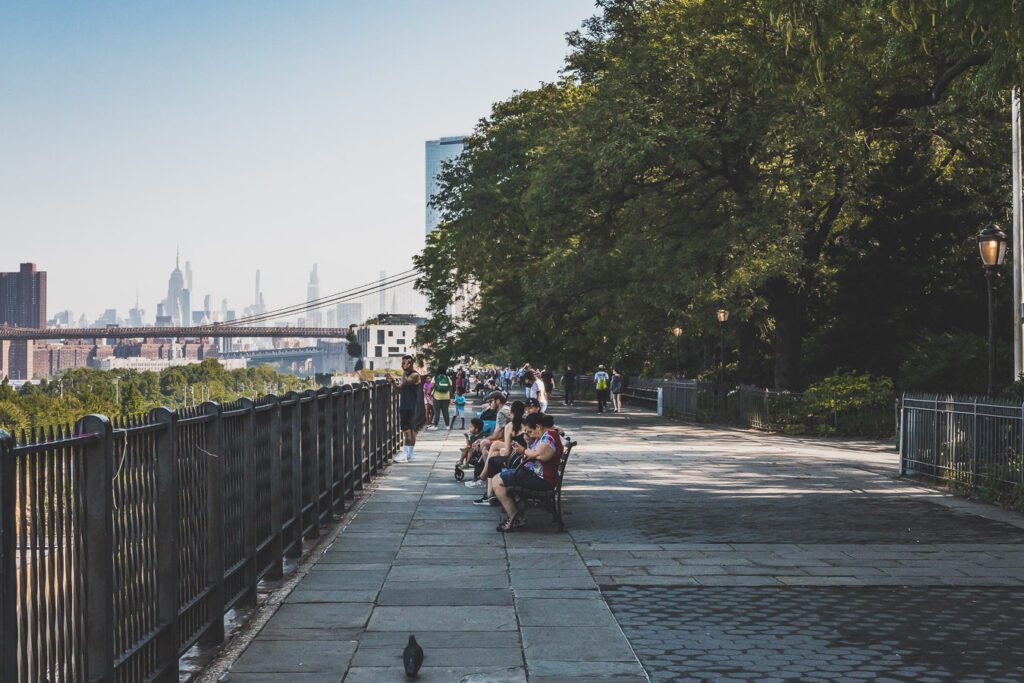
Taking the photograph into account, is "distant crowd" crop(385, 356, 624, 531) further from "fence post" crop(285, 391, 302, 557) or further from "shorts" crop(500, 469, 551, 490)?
"fence post" crop(285, 391, 302, 557)

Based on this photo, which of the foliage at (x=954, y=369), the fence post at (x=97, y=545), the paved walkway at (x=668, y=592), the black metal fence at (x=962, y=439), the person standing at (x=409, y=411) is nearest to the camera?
the fence post at (x=97, y=545)

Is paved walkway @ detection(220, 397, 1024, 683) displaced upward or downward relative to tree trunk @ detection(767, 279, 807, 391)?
downward

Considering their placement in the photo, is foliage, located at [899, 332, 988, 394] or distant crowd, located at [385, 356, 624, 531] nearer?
distant crowd, located at [385, 356, 624, 531]

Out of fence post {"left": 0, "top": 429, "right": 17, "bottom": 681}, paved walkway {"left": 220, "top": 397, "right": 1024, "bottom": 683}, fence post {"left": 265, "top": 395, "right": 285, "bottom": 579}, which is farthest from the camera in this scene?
fence post {"left": 265, "top": 395, "right": 285, "bottom": 579}

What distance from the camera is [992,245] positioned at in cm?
1962

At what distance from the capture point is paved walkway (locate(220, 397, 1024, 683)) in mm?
6699

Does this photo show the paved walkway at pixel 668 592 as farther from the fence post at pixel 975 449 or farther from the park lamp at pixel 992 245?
the park lamp at pixel 992 245

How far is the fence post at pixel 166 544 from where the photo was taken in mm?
6109

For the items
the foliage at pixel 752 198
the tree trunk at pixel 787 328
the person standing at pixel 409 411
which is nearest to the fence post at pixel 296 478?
the person standing at pixel 409 411

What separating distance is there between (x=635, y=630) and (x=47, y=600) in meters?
3.99

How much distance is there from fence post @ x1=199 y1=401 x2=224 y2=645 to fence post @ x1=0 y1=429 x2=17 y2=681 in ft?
10.1

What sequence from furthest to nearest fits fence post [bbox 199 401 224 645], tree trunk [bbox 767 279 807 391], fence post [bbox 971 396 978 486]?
tree trunk [bbox 767 279 807 391]
fence post [bbox 971 396 978 486]
fence post [bbox 199 401 224 645]

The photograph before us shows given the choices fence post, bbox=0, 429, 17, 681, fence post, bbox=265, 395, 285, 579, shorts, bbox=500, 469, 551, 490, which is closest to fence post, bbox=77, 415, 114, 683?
fence post, bbox=0, 429, 17, 681

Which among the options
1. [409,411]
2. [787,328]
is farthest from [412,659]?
[787,328]
